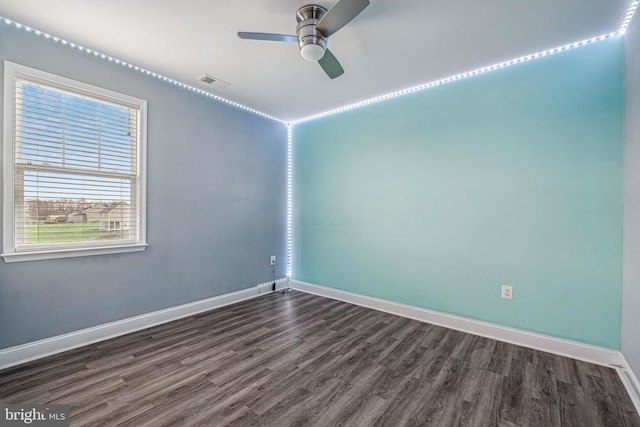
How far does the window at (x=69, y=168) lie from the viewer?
210cm

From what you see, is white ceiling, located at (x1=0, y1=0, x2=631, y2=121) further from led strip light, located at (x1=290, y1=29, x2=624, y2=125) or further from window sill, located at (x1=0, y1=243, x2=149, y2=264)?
window sill, located at (x1=0, y1=243, x2=149, y2=264)

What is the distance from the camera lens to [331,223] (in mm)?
3855

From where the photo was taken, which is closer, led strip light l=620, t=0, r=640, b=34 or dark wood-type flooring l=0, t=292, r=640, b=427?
dark wood-type flooring l=0, t=292, r=640, b=427

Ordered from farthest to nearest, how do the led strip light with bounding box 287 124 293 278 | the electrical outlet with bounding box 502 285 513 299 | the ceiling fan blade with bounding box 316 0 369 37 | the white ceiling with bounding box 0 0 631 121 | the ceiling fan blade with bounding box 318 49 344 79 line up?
1. the led strip light with bounding box 287 124 293 278
2. the electrical outlet with bounding box 502 285 513 299
3. the ceiling fan blade with bounding box 318 49 344 79
4. the white ceiling with bounding box 0 0 631 121
5. the ceiling fan blade with bounding box 316 0 369 37

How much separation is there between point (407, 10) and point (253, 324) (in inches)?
120

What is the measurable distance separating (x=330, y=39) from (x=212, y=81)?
1.44 meters

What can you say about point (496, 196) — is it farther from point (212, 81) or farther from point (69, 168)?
point (69, 168)

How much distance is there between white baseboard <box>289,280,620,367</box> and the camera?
86.4 inches

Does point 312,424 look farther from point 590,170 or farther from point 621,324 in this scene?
point 590,170

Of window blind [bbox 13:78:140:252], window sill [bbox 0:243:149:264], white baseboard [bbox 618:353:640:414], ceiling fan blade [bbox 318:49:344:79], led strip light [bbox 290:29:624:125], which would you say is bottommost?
white baseboard [bbox 618:353:640:414]

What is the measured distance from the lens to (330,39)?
7.23ft

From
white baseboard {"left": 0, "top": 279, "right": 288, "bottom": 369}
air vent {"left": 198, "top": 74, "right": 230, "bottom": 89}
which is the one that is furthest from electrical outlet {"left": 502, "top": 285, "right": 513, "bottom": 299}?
air vent {"left": 198, "top": 74, "right": 230, "bottom": 89}

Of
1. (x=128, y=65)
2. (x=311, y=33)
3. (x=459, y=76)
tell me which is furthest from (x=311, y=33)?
(x=128, y=65)

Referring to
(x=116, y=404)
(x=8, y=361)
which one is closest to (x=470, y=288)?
(x=116, y=404)
